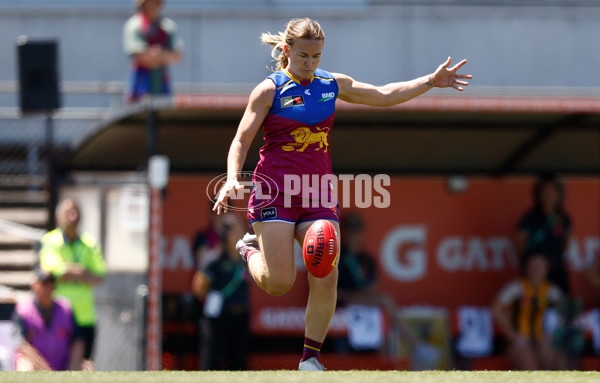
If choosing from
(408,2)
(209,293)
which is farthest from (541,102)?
(408,2)

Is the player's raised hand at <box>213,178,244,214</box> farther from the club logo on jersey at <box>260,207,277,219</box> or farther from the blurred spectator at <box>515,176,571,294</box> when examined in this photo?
the blurred spectator at <box>515,176,571,294</box>

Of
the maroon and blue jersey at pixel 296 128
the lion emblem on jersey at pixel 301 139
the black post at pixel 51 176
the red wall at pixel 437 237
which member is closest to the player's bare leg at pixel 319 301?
the maroon and blue jersey at pixel 296 128

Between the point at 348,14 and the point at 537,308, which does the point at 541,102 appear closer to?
the point at 537,308

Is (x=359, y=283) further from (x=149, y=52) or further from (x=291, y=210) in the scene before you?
(x=291, y=210)

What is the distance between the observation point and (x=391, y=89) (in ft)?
22.3

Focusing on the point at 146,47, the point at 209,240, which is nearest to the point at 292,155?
the point at 209,240

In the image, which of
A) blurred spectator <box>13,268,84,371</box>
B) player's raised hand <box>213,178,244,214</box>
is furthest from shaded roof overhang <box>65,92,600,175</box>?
player's raised hand <box>213,178,244,214</box>

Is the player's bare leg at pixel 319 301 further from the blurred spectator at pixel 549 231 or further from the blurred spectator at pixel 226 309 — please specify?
the blurred spectator at pixel 549 231

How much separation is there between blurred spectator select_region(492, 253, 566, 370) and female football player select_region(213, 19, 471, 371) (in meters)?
4.94

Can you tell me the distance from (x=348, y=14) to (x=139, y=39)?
5395 mm

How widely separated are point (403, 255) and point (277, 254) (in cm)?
526

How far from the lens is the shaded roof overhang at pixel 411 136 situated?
10258 millimetres

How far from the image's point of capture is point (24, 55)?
35.4ft

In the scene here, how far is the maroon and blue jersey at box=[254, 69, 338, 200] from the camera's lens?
253 inches
